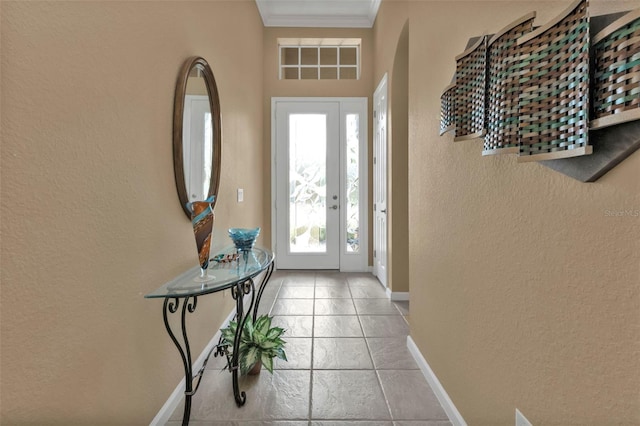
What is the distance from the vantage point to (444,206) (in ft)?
5.38

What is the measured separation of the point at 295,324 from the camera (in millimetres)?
2742

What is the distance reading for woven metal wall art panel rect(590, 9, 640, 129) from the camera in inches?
23.3

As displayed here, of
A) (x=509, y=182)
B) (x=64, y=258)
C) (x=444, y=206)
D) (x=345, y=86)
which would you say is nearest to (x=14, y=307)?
(x=64, y=258)

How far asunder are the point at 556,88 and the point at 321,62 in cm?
425

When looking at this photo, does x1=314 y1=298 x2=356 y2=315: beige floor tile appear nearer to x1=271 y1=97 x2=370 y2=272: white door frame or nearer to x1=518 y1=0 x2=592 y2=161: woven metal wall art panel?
x1=271 y1=97 x2=370 y2=272: white door frame

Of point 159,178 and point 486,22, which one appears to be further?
point 159,178

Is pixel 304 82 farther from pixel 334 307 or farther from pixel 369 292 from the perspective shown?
pixel 334 307

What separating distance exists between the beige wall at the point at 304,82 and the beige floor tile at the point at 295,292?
100 centimetres

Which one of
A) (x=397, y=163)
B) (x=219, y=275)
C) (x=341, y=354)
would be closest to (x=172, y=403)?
(x=219, y=275)

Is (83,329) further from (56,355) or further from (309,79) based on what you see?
(309,79)

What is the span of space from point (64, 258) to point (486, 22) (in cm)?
162

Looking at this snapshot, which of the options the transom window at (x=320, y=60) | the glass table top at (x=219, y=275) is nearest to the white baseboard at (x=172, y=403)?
the glass table top at (x=219, y=275)

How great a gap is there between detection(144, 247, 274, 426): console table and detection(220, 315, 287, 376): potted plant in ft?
0.35

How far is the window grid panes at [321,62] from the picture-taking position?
458 centimetres
